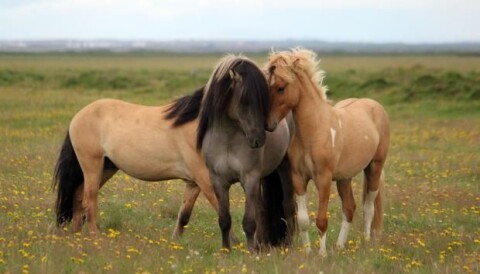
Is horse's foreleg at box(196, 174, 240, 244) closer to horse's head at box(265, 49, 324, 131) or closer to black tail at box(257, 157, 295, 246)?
black tail at box(257, 157, 295, 246)

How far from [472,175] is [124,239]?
7.55 meters

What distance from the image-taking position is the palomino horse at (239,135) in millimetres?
7043

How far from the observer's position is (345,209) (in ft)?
27.8

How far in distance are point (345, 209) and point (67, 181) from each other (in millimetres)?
3111

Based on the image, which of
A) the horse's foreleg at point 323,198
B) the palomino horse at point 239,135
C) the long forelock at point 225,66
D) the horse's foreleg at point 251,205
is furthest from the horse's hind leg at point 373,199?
the long forelock at point 225,66

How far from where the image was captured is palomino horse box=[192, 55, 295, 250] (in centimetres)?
704

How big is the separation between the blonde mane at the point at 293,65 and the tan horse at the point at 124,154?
109 cm

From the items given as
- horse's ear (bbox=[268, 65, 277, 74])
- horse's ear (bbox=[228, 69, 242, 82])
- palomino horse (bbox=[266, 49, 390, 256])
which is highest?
horse's ear (bbox=[268, 65, 277, 74])

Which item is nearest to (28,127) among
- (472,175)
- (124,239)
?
(472,175)

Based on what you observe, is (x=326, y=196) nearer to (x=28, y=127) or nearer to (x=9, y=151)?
(x=9, y=151)

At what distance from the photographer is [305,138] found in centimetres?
761

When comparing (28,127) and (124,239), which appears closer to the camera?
(124,239)

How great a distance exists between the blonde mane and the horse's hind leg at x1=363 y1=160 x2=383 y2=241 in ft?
5.52

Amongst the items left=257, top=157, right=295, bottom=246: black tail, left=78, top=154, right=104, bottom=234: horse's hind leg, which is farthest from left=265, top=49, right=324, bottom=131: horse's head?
left=78, top=154, right=104, bottom=234: horse's hind leg
